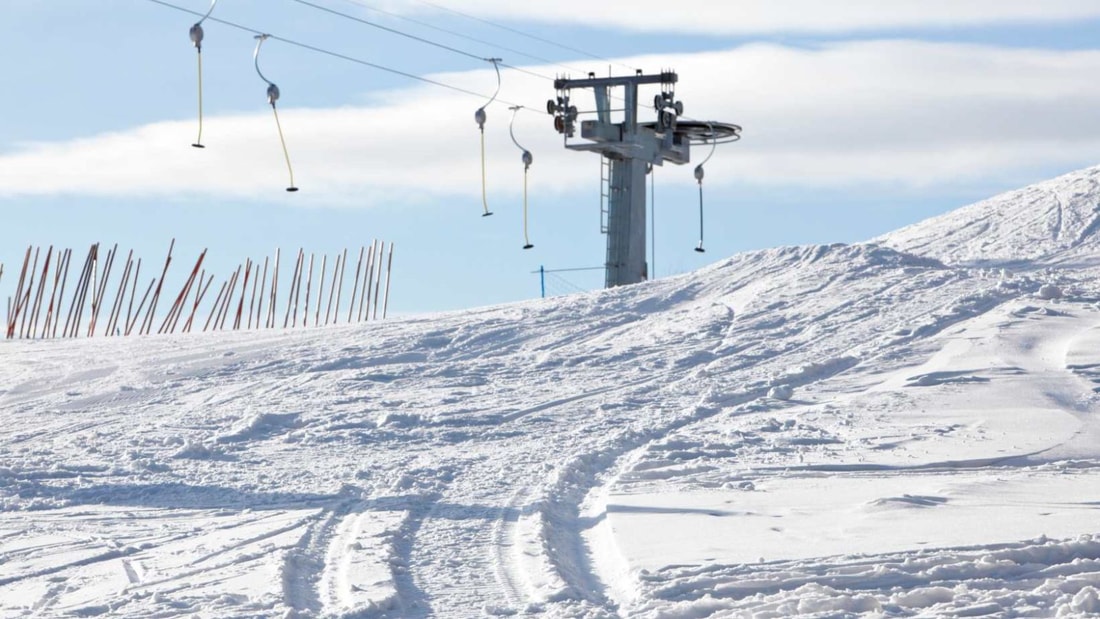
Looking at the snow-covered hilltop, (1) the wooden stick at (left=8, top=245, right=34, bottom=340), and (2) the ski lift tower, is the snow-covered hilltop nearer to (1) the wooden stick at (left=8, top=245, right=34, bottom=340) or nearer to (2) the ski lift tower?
(2) the ski lift tower

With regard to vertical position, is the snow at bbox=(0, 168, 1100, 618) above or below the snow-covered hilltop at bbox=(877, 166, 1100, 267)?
below

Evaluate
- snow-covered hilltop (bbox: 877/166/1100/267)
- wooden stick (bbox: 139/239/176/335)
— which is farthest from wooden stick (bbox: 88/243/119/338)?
snow-covered hilltop (bbox: 877/166/1100/267)

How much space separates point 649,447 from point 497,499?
196 centimetres

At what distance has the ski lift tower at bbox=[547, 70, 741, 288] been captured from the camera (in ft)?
75.9

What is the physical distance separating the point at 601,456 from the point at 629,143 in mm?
14148

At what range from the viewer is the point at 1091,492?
305 inches

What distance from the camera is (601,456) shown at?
945 centimetres

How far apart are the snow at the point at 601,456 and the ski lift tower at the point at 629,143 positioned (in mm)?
5308

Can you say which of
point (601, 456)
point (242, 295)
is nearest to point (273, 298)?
point (242, 295)

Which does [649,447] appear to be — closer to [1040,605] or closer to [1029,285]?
[1040,605]

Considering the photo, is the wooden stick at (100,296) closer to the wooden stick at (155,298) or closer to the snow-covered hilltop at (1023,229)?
the wooden stick at (155,298)

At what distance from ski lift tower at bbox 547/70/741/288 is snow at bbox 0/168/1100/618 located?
17.4 ft

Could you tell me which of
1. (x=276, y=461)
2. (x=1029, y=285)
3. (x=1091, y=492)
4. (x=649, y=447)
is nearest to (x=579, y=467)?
(x=649, y=447)

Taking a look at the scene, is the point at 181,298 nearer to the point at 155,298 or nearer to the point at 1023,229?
the point at 155,298
